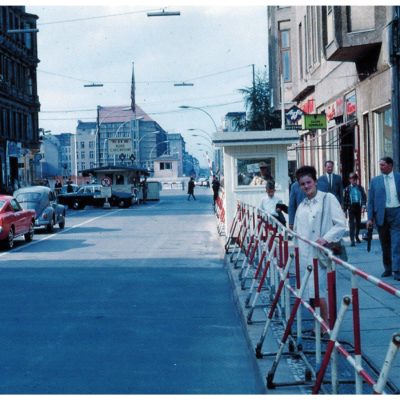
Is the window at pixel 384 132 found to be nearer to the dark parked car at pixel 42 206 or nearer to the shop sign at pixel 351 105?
the shop sign at pixel 351 105

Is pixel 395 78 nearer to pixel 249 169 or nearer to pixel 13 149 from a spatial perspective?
pixel 249 169

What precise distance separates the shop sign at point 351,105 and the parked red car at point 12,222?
10.2 m

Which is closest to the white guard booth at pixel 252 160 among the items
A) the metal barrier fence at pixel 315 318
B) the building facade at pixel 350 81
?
the building facade at pixel 350 81

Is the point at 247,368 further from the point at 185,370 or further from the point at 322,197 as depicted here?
the point at 322,197

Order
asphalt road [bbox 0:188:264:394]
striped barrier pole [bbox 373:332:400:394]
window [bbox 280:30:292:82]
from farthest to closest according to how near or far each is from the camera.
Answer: window [bbox 280:30:292:82], asphalt road [bbox 0:188:264:394], striped barrier pole [bbox 373:332:400:394]

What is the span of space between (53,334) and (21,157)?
51164 mm

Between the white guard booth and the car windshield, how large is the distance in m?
10.2

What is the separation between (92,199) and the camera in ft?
160

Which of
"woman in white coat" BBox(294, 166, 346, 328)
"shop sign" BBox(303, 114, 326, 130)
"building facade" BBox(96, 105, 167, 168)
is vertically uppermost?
"building facade" BBox(96, 105, 167, 168)

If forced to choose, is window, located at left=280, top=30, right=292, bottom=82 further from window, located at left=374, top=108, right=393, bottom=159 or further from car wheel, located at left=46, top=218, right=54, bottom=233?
window, located at left=374, top=108, right=393, bottom=159

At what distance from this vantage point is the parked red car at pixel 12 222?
1973 cm

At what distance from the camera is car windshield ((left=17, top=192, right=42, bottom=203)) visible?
88.7 feet

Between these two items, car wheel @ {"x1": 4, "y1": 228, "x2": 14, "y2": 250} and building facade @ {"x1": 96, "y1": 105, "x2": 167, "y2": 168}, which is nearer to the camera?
car wheel @ {"x1": 4, "y1": 228, "x2": 14, "y2": 250}

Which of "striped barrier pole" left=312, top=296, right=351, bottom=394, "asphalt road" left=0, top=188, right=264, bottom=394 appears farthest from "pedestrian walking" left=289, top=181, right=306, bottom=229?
"striped barrier pole" left=312, top=296, right=351, bottom=394
